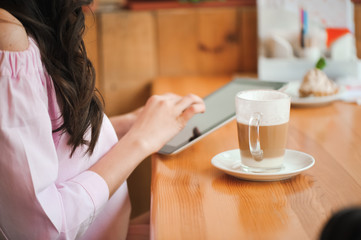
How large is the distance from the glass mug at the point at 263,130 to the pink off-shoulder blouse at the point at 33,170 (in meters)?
0.26

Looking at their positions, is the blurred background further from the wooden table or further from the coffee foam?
the coffee foam

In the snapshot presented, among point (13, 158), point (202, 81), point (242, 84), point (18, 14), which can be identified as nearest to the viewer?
point (13, 158)

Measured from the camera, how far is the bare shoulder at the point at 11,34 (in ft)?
2.42

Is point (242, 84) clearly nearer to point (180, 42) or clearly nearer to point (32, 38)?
point (32, 38)

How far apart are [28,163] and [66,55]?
0.24m

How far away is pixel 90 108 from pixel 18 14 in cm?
21

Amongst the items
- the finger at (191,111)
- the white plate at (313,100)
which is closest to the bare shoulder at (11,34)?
the finger at (191,111)

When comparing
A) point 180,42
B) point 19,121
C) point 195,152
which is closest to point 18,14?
point 19,121

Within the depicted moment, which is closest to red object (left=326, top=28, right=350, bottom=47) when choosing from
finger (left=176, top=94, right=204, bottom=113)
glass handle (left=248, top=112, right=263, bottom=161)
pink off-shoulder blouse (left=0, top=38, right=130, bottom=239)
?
finger (left=176, top=94, right=204, bottom=113)

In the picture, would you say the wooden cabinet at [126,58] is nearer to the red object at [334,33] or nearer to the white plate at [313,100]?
the red object at [334,33]

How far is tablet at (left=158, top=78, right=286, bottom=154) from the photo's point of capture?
0.99 metres

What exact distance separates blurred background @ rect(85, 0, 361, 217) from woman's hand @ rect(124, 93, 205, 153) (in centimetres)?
97

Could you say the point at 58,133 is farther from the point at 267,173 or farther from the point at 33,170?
the point at 267,173

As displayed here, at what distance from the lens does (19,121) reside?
71cm
